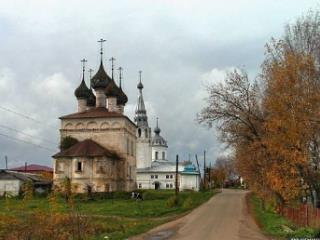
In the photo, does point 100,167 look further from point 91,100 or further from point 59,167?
point 91,100

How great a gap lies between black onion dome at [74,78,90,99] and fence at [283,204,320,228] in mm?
58261

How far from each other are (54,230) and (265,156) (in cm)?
1595

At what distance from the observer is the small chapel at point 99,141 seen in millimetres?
73375

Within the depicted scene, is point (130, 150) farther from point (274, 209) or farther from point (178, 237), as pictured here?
point (178, 237)

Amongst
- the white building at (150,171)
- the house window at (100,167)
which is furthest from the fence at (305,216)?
the white building at (150,171)

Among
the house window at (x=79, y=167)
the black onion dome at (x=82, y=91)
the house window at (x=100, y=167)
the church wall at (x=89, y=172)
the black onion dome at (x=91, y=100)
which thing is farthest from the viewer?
the black onion dome at (x=91, y=100)

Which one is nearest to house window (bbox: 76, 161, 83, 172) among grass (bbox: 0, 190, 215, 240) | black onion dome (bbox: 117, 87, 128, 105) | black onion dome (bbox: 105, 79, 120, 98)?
grass (bbox: 0, 190, 215, 240)

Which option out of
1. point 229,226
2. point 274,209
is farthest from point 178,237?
point 274,209

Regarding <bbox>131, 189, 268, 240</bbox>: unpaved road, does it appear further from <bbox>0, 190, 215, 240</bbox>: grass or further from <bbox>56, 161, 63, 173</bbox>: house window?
<bbox>56, 161, 63, 173</bbox>: house window

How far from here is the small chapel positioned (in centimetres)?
7338

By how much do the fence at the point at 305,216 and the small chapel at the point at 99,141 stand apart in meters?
43.6

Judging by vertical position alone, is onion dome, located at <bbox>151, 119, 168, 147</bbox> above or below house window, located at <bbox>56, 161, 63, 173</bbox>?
above

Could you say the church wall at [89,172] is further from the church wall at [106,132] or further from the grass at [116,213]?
the grass at [116,213]

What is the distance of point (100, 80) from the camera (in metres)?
86.0
